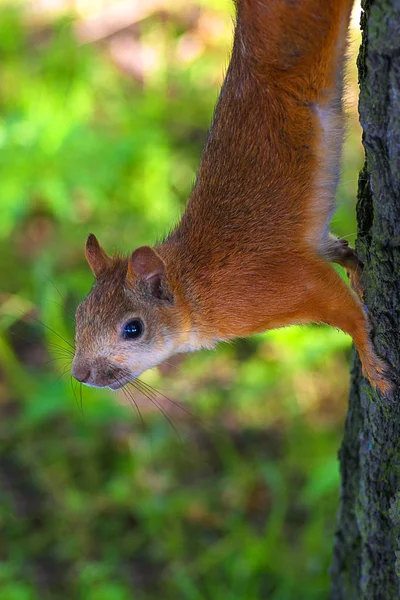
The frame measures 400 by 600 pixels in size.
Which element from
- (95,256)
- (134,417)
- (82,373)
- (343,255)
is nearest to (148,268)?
(95,256)

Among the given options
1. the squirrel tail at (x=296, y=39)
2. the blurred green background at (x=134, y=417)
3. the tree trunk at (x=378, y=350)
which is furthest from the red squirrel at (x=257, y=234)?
the blurred green background at (x=134, y=417)

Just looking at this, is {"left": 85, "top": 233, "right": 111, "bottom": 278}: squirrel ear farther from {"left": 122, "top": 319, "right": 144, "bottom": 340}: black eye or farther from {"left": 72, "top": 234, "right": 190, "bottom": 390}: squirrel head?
{"left": 122, "top": 319, "right": 144, "bottom": 340}: black eye

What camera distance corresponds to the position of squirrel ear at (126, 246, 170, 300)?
7.46ft

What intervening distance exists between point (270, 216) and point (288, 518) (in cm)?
183

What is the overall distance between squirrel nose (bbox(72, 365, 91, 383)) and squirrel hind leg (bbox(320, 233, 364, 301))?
0.86 m

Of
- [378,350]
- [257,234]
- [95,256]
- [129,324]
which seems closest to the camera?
[378,350]

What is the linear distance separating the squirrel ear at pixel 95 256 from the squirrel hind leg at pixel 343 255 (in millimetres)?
802

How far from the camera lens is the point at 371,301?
6.51 feet

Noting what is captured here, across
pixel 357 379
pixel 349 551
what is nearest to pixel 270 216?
pixel 357 379

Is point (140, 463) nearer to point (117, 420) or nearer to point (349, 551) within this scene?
point (117, 420)

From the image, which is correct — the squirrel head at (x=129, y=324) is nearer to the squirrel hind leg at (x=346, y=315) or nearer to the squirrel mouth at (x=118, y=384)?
the squirrel mouth at (x=118, y=384)

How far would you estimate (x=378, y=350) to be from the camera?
6.47 ft

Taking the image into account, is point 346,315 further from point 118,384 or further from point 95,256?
point 95,256

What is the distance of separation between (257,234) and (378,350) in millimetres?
562
